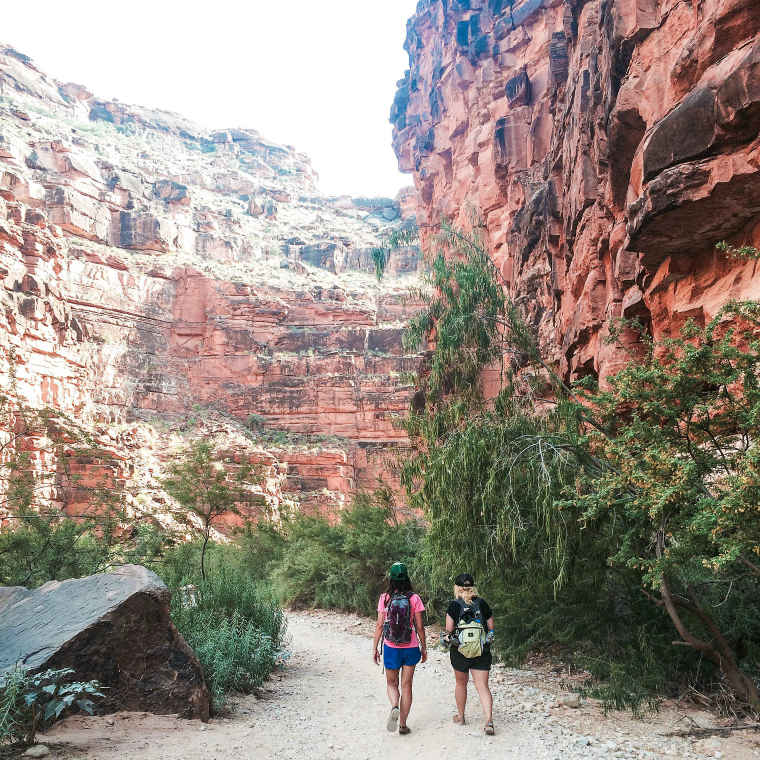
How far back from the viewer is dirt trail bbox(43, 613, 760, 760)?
14.5 ft

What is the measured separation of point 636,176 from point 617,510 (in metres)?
6.11

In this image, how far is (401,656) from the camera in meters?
5.04

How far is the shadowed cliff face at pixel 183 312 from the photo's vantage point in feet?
111

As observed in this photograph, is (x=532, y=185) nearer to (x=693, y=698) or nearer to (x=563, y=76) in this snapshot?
(x=563, y=76)

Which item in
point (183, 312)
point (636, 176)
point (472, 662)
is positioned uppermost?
point (183, 312)

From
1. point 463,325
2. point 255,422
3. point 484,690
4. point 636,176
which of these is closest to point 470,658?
point 484,690

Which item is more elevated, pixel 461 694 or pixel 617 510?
pixel 617 510

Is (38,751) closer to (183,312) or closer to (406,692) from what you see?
(406,692)

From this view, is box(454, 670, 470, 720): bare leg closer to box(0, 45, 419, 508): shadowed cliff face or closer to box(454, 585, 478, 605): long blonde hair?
box(454, 585, 478, 605): long blonde hair

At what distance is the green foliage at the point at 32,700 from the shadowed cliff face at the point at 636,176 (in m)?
8.22

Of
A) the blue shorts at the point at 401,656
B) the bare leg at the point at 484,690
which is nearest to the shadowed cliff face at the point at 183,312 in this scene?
the blue shorts at the point at 401,656

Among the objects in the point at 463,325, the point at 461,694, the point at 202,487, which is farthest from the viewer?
the point at 202,487

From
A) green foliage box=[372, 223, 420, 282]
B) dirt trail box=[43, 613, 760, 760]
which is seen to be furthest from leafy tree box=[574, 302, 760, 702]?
green foliage box=[372, 223, 420, 282]

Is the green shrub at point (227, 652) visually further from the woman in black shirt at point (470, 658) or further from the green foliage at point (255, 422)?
the green foliage at point (255, 422)
